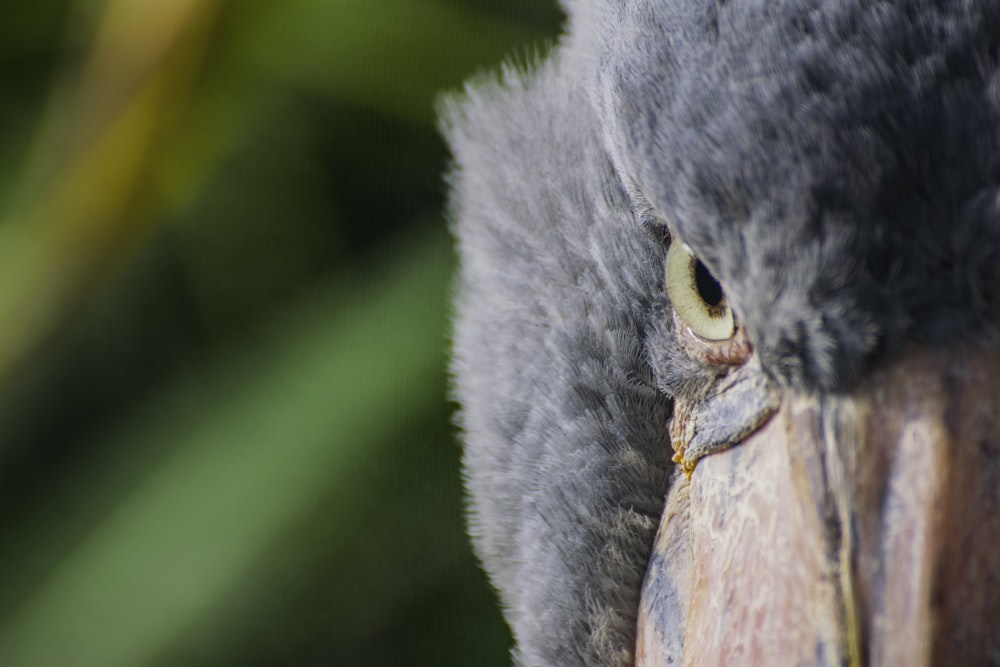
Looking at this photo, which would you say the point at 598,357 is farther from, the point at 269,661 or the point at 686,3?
the point at 269,661

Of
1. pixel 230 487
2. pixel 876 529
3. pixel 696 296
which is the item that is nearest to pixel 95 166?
pixel 230 487

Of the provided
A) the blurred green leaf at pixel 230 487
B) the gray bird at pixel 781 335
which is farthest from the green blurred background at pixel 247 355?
the gray bird at pixel 781 335

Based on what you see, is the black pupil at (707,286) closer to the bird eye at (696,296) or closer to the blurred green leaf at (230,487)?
the bird eye at (696,296)

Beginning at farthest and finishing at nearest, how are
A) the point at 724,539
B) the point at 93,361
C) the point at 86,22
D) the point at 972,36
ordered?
1. the point at 93,361
2. the point at 86,22
3. the point at 724,539
4. the point at 972,36

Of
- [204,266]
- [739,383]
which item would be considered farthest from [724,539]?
[204,266]

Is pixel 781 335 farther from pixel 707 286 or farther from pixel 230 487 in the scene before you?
pixel 230 487

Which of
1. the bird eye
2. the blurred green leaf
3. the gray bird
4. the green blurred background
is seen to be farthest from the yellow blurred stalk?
the bird eye

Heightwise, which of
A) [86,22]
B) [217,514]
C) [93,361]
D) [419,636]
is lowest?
[419,636]

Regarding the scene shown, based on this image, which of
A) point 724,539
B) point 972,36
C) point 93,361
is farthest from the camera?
point 93,361

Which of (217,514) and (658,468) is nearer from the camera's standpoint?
(658,468)
